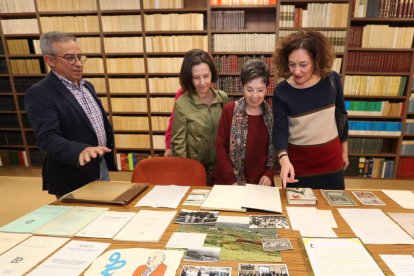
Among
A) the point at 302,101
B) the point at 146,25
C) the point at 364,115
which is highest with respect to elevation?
the point at 146,25

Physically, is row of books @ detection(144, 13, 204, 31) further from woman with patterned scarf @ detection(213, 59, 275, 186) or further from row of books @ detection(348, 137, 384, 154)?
row of books @ detection(348, 137, 384, 154)

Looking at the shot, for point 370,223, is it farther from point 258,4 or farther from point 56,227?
point 258,4

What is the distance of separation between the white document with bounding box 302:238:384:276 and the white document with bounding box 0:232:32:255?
1.04m

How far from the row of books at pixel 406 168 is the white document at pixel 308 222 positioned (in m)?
3.25

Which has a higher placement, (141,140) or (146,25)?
(146,25)

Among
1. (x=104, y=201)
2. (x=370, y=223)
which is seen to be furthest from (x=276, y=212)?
(x=104, y=201)

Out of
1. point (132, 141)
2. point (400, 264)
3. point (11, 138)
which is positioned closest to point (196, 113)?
point (400, 264)

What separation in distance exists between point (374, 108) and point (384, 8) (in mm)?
1176

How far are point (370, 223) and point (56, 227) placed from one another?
1261 mm

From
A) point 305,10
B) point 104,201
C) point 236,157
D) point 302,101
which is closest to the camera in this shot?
point 104,201

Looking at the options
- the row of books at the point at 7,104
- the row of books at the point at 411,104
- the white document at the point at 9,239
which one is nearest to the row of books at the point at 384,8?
the row of books at the point at 411,104

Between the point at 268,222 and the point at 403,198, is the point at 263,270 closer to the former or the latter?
the point at 268,222

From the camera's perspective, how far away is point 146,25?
3.61 metres

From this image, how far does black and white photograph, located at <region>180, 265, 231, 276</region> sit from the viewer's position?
2.85 ft
